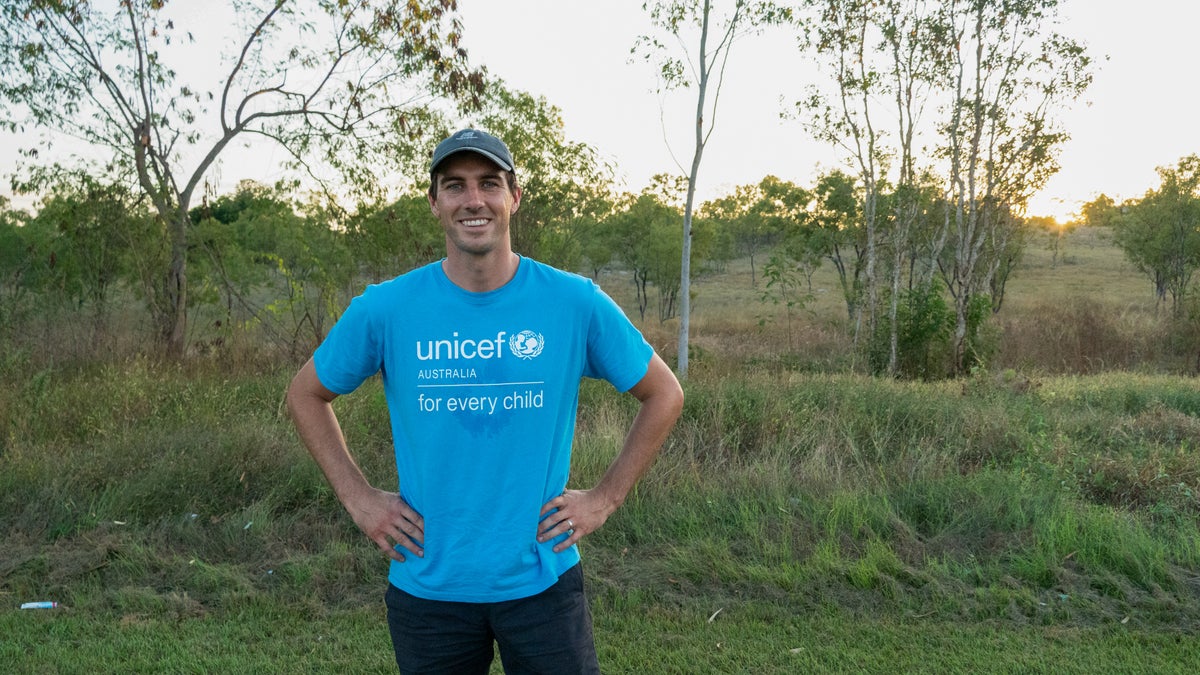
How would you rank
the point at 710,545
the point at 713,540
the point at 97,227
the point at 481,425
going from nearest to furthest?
the point at 481,425 → the point at 710,545 → the point at 713,540 → the point at 97,227

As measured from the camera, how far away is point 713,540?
5508 mm

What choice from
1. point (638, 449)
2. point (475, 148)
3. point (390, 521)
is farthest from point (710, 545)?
point (475, 148)

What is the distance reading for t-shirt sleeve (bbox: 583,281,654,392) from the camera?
224cm

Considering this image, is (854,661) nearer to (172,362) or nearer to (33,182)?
(172,362)

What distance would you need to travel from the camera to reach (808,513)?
5.85 metres

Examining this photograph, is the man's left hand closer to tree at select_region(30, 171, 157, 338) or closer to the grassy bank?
the grassy bank

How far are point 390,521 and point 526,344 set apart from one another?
1.84ft

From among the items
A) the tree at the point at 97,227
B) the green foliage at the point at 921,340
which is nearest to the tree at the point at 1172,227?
the green foliage at the point at 921,340

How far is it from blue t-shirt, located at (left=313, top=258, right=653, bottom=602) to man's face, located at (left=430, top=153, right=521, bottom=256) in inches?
4.6

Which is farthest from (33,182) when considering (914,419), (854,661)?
(854,661)

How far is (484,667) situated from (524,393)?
2.46 ft

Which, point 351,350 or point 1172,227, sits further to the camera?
point 1172,227

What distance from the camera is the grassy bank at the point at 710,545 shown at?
435 centimetres

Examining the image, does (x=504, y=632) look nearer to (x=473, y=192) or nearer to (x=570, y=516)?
(x=570, y=516)
